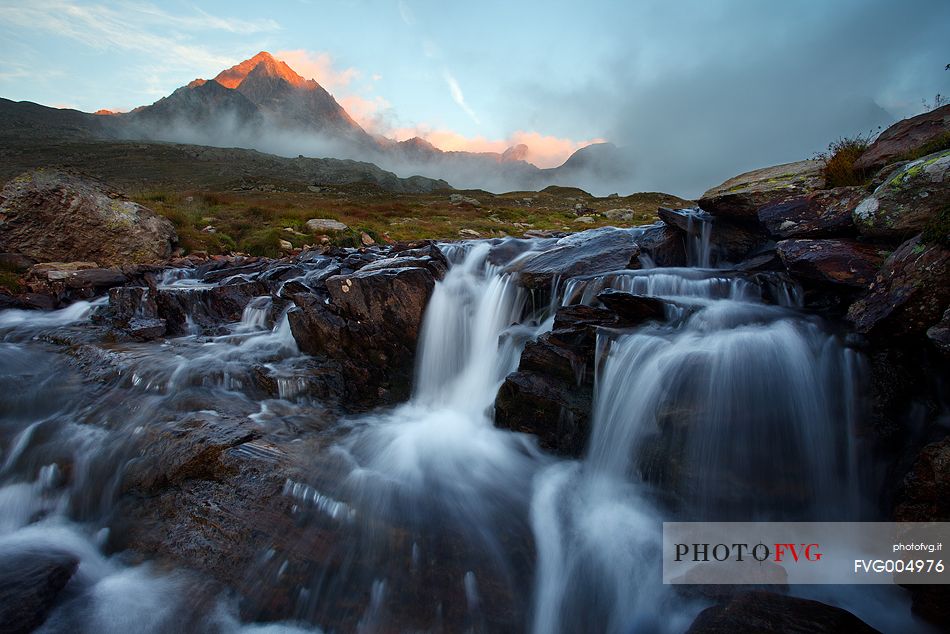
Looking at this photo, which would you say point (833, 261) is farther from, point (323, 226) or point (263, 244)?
point (323, 226)

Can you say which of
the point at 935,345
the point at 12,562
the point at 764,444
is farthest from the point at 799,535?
the point at 12,562

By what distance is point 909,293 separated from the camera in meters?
3.86

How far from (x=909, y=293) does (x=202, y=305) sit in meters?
12.6

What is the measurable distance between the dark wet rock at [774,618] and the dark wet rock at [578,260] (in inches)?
230

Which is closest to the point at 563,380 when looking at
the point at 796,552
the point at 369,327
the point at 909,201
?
the point at 796,552

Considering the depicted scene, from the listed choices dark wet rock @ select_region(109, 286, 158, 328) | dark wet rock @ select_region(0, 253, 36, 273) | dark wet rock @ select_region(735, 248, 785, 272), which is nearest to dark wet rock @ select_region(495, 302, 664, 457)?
dark wet rock @ select_region(735, 248, 785, 272)

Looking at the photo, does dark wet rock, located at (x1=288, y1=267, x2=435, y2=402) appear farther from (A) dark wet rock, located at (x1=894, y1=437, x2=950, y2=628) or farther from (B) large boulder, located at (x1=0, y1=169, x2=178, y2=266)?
(B) large boulder, located at (x1=0, y1=169, x2=178, y2=266)

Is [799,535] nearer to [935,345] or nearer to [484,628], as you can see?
[935,345]

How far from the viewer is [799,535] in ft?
13.1

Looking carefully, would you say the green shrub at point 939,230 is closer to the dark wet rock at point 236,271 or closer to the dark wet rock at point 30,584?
the dark wet rock at point 30,584

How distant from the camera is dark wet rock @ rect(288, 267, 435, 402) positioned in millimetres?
7688

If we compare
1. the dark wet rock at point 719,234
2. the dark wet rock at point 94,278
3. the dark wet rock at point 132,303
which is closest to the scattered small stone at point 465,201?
the dark wet rock at point 94,278

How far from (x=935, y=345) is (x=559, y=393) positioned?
11.9 ft

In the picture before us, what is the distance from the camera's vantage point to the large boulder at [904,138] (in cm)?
624
